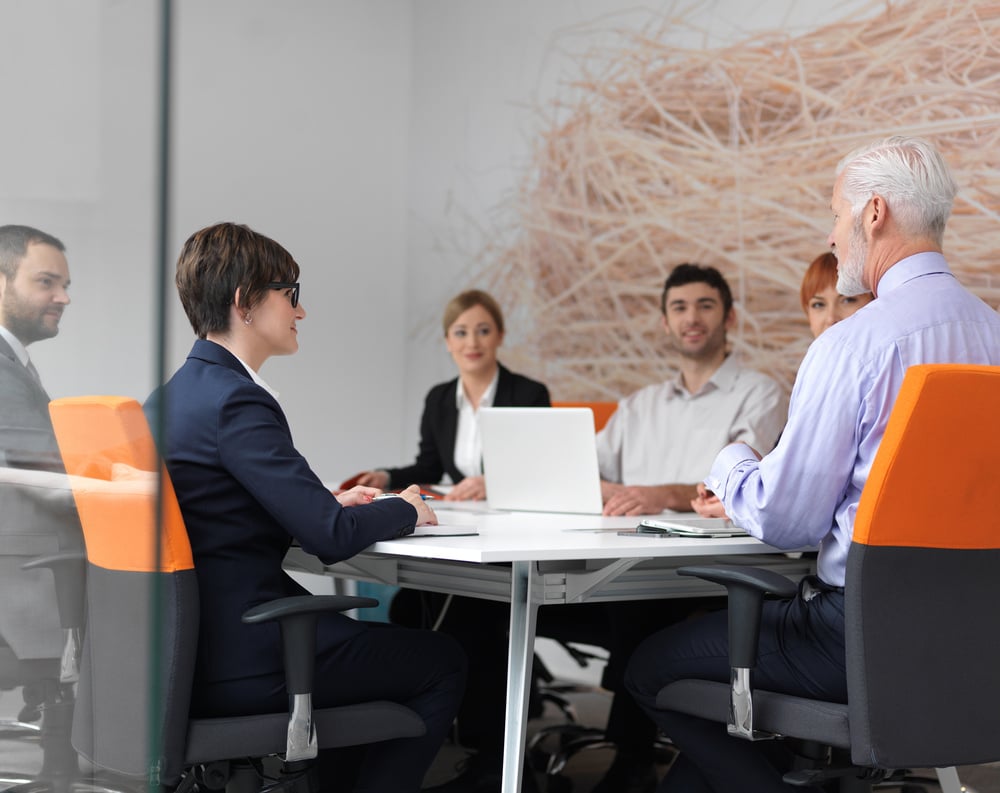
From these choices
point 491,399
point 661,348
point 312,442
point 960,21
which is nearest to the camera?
point 960,21

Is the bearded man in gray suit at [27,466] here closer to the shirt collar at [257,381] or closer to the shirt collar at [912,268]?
the shirt collar at [257,381]

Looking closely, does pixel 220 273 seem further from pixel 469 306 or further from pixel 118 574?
pixel 469 306

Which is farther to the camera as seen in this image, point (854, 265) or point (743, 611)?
point (854, 265)

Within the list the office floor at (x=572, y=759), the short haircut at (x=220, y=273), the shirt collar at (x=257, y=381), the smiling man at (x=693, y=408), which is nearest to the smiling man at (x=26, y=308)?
the office floor at (x=572, y=759)

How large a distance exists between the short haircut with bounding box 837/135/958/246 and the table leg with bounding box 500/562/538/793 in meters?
1.02

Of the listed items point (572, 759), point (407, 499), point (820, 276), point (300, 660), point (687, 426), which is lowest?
point (572, 759)

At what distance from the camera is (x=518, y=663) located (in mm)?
2299

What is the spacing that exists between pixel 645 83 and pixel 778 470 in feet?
11.0

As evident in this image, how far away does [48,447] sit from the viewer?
157 centimetres

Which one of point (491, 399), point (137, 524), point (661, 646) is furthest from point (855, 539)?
point (491, 399)

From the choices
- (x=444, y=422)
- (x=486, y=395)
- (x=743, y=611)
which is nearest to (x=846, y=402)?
(x=743, y=611)

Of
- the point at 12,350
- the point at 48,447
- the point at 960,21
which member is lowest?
the point at 48,447

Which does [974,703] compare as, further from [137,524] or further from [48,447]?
[48,447]

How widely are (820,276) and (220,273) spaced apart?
194cm
